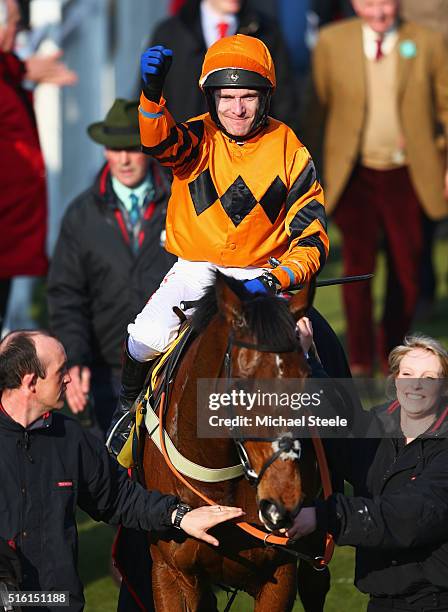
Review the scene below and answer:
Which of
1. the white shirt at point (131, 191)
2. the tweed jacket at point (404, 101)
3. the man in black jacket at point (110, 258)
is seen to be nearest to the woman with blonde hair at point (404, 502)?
the man in black jacket at point (110, 258)

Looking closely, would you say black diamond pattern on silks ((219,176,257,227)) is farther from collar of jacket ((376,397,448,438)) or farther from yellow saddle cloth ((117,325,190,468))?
collar of jacket ((376,397,448,438))

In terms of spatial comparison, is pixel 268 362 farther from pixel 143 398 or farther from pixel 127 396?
pixel 127 396

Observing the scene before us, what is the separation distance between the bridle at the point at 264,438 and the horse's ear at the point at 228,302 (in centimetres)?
4

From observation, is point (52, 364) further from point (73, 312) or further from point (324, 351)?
point (73, 312)

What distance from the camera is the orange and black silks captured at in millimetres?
5336

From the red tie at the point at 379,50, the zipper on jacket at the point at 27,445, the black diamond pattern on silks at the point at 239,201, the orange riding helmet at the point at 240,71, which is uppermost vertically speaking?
the orange riding helmet at the point at 240,71

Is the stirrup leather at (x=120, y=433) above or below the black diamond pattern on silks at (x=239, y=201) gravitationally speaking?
below

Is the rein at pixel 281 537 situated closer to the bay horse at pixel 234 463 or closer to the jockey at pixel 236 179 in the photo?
the bay horse at pixel 234 463

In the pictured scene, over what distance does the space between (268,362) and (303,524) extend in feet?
1.86

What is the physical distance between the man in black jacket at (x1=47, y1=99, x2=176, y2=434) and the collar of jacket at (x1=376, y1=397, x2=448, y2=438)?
7.29 feet

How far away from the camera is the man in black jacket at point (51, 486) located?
4.83 metres

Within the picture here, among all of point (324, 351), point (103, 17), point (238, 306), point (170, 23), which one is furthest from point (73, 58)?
point (238, 306)

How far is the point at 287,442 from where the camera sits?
4.43 m

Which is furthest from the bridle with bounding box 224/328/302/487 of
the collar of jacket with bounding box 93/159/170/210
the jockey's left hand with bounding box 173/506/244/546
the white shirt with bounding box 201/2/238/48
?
the white shirt with bounding box 201/2/238/48
